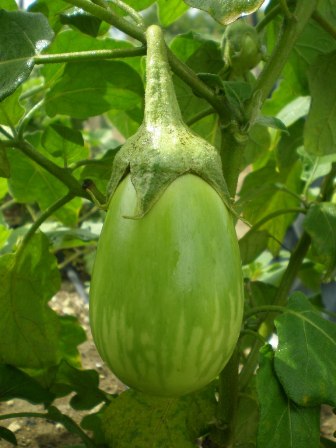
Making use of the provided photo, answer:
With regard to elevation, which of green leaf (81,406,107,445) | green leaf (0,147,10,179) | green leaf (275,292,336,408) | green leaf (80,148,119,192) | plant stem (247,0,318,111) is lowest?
green leaf (81,406,107,445)

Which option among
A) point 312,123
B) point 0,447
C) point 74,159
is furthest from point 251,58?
point 0,447

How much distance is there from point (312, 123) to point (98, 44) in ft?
0.85

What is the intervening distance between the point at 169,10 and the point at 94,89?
0.47 feet

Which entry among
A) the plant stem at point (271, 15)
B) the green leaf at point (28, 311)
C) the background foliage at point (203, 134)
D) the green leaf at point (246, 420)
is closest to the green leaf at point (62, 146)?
the background foliage at point (203, 134)

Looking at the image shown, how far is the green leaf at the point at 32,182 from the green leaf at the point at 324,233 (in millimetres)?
338

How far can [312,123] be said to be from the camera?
791 mm

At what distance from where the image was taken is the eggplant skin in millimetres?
419

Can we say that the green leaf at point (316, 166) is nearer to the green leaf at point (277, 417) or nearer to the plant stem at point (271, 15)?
the plant stem at point (271, 15)

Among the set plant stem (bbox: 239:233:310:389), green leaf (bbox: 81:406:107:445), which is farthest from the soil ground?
plant stem (bbox: 239:233:310:389)

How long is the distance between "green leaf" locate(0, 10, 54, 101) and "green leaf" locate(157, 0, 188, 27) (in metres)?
0.27

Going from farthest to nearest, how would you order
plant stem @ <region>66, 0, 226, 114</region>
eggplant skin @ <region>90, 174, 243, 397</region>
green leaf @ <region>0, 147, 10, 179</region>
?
green leaf @ <region>0, 147, 10, 179</region>
plant stem @ <region>66, 0, 226, 114</region>
eggplant skin @ <region>90, 174, 243, 397</region>

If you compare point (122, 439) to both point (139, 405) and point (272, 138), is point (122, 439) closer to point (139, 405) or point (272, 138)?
point (139, 405)

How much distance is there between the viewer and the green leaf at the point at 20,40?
0.55 metres

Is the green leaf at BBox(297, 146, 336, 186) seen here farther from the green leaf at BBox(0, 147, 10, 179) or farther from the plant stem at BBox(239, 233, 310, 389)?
the green leaf at BBox(0, 147, 10, 179)
